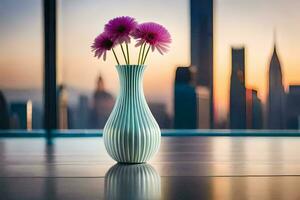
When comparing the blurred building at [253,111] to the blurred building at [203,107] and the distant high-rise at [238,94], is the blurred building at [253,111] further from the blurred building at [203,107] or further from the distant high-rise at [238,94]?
the blurred building at [203,107]

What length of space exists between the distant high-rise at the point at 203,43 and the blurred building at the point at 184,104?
0.08 metres

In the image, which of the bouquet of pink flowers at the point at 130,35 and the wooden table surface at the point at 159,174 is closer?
the wooden table surface at the point at 159,174

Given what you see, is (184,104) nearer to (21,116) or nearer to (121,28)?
(21,116)

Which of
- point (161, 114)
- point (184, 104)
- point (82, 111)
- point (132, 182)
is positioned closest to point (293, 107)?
point (184, 104)

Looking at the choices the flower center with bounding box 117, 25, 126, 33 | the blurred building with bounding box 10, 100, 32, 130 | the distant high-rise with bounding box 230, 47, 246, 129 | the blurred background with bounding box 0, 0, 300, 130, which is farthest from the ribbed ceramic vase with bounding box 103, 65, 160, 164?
the distant high-rise with bounding box 230, 47, 246, 129

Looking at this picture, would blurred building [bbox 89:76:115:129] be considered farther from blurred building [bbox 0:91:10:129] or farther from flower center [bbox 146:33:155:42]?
flower center [bbox 146:33:155:42]

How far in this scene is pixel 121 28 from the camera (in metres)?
1.56

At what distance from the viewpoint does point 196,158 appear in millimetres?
1826

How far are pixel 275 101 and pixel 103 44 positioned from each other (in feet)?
9.17

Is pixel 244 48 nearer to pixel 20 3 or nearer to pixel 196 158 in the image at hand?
pixel 20 3

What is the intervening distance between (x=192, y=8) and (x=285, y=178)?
297cm

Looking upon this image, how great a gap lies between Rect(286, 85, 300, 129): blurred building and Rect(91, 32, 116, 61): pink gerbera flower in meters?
2.83

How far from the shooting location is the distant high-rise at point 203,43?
417 cm

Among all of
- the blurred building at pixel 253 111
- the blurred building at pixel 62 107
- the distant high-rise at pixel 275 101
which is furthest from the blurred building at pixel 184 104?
the blurred building at pixel 62 107
